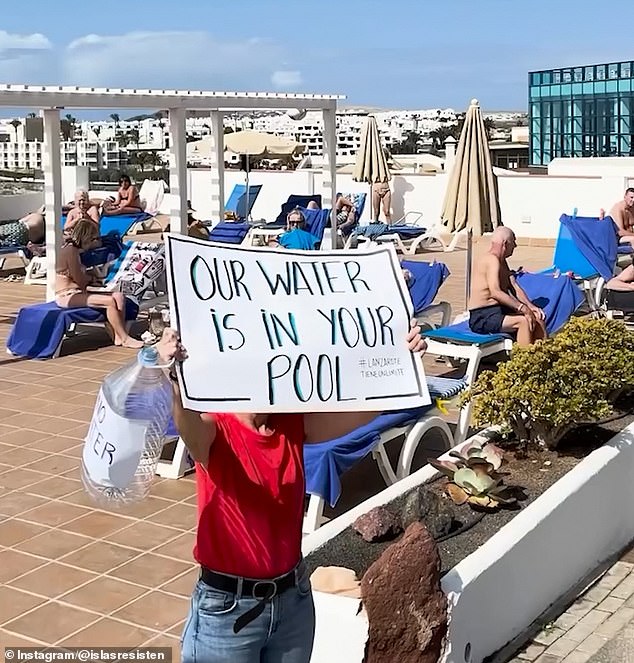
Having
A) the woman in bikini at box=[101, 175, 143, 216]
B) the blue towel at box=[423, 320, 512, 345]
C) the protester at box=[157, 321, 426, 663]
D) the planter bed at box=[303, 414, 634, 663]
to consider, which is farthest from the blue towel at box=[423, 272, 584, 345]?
the woman in bikini at box=[101, 175, 143, 216]

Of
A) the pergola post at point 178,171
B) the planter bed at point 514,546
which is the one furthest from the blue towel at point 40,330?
the planter bed at point 514,546

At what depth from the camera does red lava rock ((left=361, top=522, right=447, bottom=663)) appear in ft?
10.9

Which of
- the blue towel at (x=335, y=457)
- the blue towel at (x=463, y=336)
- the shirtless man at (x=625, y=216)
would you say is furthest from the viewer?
the shirtless man at (x=625, y=216)

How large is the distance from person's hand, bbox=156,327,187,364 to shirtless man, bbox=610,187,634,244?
10026 mm

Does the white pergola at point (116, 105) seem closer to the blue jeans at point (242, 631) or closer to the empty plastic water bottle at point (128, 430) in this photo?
the empty plastic water bottle at point (128, 430)

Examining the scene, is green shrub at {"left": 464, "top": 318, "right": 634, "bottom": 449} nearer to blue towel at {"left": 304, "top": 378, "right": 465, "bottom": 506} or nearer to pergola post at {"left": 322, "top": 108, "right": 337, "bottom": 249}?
blue towel at {"left": 304, "top": 378, "right": 465, "bottom": 506}

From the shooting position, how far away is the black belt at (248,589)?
7.81ft

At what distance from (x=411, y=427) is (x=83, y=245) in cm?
462

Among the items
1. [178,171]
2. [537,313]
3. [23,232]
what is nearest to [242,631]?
[537,313]

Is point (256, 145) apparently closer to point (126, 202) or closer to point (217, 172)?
point (126, 202)

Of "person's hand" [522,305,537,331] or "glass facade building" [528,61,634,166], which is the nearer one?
"person's hand" [522,305,537,331]

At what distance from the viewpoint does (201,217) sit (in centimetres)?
2009

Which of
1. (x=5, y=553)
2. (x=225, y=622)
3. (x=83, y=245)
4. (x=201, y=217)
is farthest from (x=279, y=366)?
(x=201, y=217)

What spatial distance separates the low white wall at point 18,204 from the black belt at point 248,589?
17.1 metres
